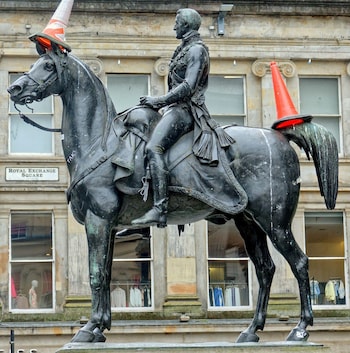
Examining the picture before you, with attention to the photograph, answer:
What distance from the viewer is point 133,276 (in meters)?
30.6

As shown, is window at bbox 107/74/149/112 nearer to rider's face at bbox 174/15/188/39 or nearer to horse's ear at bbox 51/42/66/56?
rider's face at bbox 174/15/188/39

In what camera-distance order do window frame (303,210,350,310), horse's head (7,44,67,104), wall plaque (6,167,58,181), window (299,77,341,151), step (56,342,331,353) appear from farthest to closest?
window (299,77,341,151) → window frame (303,210,350,310) → wall plaque (6,167,58,181) → horse's head (7,44,67,104) → step (56,342,331,353)

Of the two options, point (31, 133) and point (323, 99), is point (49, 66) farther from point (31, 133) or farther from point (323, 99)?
point (323, 99)

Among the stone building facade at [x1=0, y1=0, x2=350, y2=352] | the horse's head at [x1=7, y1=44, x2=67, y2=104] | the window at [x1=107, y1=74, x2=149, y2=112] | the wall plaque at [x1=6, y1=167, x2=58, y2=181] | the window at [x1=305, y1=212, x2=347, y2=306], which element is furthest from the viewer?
the window at [x1=305, y1=212, x2=347, y2=306]

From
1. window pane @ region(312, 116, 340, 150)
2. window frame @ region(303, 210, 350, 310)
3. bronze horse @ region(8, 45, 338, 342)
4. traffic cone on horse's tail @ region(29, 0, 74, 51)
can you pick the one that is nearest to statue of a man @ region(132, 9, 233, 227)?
bronze horse @ region(8, 45, 338, 342)

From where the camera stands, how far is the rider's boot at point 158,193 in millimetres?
11328

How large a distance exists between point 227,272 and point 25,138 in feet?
21.4

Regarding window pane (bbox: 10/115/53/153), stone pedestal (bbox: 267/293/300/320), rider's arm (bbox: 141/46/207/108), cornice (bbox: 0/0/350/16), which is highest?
Result: cornice (bbox: 0/0/350/16)

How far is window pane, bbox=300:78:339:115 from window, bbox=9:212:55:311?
794 cm

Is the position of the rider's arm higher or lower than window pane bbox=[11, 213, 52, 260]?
higher

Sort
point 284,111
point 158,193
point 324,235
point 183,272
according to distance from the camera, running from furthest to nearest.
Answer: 1. point 324,235
2. point 183,272
3. point 284,111
4. point 158,193

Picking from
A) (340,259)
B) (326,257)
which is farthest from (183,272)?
(340,259)

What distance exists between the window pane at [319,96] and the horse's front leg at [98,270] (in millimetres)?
21000

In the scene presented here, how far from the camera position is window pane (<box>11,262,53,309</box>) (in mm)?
30312
